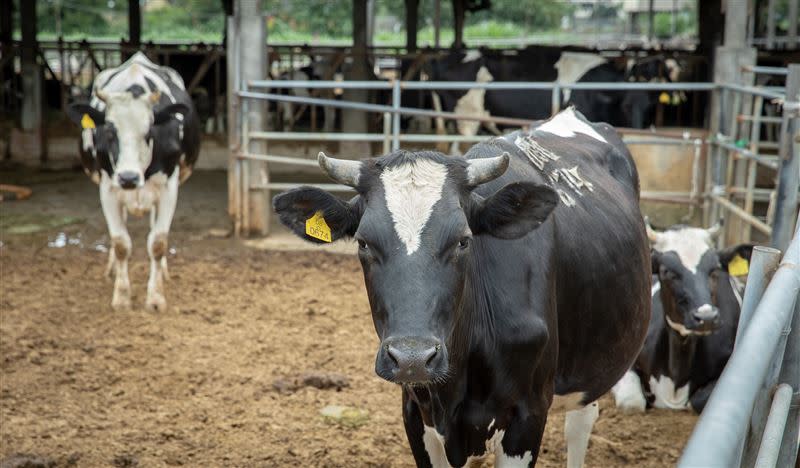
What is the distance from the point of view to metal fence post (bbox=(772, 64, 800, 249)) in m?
4.93

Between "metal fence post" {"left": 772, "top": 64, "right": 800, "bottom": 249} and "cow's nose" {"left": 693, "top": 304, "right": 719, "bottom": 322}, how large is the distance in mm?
688

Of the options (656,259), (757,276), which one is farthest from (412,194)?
(656,259)

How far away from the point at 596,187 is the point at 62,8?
Result: 3112cm

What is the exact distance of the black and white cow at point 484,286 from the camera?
2.59 meters

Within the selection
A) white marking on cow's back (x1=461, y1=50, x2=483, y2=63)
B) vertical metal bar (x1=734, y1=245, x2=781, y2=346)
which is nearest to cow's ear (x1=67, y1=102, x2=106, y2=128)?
vertical metal bar (x1=734, y1=245, x2=781, y2=346)

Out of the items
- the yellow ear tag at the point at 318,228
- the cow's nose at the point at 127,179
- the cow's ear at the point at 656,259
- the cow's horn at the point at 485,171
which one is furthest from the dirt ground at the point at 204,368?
the cow's horn at the point at 485,171

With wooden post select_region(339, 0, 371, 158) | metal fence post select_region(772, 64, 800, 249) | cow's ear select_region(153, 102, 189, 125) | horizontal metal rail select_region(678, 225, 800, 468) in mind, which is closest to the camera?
horizontal metal rail select_region(678, 225, 800, 468)

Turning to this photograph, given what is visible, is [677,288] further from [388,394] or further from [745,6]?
[745,6]

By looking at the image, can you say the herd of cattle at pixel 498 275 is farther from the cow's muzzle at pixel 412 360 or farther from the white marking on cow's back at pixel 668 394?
the white marking on cow's back at pixel 668 394

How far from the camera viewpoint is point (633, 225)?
Answer: 12.7 ft

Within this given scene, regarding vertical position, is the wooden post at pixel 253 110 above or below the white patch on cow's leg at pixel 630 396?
above

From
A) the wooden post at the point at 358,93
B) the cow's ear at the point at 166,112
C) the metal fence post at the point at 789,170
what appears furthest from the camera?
the wooden post at the point at 358,93

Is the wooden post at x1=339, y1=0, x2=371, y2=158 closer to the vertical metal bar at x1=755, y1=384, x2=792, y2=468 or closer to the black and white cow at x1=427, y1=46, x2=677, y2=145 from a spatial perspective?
the black and white cow at x1=427, y1=46, x2=677, y2=145

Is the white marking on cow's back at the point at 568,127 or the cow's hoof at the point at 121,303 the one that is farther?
the cow's hoof at the point at 121,303
